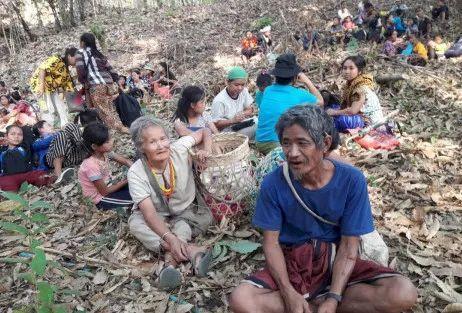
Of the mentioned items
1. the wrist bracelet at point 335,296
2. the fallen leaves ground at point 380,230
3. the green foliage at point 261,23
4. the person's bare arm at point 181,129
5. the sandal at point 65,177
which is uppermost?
the green foliage at point 261,23

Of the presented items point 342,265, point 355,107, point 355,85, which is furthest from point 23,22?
point 342,265

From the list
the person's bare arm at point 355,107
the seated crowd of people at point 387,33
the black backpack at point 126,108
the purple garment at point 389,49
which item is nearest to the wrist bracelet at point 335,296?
the person's bare arm at point 355,107

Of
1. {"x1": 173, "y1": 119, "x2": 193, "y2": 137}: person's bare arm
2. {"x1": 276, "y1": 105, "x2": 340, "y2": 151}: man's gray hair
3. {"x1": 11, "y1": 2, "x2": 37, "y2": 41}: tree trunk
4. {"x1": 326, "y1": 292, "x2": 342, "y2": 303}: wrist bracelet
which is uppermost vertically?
{"x1": 11, "y1": 2, "x2": 37, "y2": 41}: tree trunk

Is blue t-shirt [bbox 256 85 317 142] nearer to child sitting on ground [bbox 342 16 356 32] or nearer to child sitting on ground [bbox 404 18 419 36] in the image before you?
child sitting on ground [bbox 404 18 419 36]

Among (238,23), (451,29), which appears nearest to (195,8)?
(238,23)

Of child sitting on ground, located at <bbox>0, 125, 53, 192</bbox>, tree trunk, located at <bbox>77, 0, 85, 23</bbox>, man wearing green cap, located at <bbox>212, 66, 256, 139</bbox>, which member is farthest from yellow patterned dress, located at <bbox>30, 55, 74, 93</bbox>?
Result: tree trunk, located at <bbox>77, 0, 85, 23</bbox>

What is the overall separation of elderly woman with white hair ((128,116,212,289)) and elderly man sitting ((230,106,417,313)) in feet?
2.78

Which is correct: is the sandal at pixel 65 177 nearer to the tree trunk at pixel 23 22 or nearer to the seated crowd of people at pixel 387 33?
the seated crowd of people at pixel 387 33

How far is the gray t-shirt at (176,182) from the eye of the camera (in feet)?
11.6

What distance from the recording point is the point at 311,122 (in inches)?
95.3

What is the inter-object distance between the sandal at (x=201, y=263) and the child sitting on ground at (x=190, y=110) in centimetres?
163

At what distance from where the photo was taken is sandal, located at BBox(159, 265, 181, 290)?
3.19 m

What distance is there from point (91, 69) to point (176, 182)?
165 inches

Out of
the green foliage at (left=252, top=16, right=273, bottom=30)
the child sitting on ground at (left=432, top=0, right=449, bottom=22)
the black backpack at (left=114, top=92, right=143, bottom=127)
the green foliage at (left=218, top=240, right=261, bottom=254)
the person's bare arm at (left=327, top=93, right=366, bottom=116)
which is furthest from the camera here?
the green foliage at (left=252, top=16, right=273, bottom=30)
